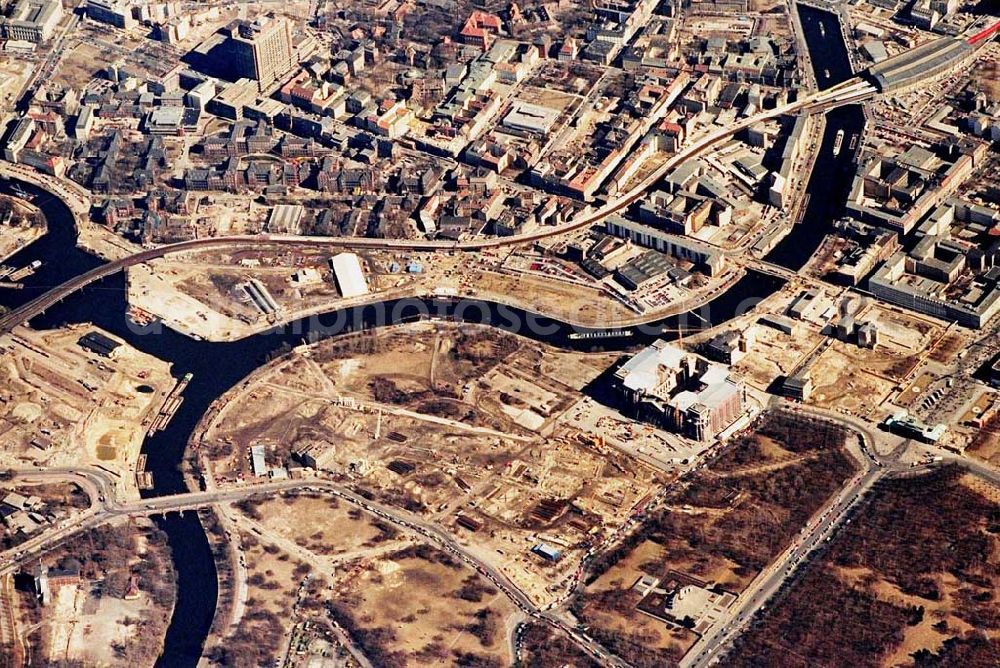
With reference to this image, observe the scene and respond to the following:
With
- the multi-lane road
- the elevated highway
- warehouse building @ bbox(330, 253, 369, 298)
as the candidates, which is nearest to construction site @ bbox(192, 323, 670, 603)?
the multi-lane road

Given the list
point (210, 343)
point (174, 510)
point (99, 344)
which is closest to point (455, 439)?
point (174, 510)

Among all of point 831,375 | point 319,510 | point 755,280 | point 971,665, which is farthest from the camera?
point 755,280

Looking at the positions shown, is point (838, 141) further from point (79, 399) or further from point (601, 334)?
point (79, 399)

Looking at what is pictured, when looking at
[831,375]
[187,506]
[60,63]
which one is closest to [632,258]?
[831,375]

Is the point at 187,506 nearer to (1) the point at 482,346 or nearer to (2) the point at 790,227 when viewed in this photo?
(1) the point at 482,346

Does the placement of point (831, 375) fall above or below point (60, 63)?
below

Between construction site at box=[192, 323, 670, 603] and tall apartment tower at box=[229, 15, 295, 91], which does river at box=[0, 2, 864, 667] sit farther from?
tall apartment tower at box=[229, 15, 295, 91]

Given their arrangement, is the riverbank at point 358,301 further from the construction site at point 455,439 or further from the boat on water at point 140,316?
the construction site at point 455,439
